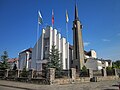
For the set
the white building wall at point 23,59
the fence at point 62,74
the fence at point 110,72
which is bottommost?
the fence at point 110,72

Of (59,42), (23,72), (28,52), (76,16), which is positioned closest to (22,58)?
(28,52)

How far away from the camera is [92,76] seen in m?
25.7

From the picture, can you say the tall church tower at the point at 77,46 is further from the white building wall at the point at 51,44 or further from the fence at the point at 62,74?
the fence at the point at 62,74

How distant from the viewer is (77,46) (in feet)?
135

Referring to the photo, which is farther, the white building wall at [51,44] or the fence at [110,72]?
the white building wall at [51,44]

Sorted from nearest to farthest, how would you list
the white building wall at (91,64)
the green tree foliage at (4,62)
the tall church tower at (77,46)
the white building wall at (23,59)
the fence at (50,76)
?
the fence at (50,76)
the green tree foliage at (4,62)
the tall church tower at (77,46)
the white building wall at (91,64)
the white building wall at (23,59)

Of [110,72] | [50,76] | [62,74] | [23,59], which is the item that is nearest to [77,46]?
[110,72]

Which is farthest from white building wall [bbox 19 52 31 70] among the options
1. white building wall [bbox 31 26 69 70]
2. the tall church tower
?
the tall church tower

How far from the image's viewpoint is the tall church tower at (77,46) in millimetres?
40075

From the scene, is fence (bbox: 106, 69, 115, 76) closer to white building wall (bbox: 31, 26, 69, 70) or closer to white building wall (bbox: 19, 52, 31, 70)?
white building wall (bbox: 31, 26, 69, 70)

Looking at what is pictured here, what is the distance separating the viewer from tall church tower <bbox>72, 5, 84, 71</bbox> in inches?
1578

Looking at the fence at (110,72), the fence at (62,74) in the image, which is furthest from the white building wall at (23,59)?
the fence at (62,74)

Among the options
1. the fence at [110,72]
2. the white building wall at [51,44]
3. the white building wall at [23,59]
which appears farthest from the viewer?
the white building wall at [23,59]

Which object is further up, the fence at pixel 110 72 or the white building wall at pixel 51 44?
the white building wall at pixel 51 44
